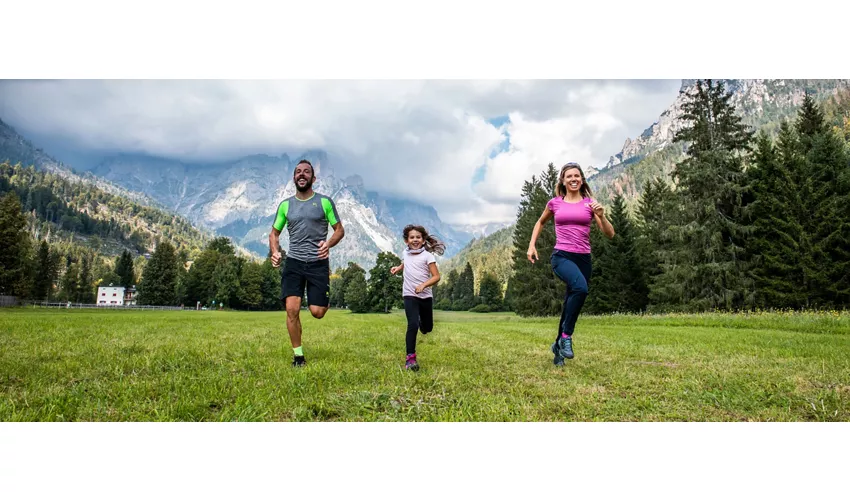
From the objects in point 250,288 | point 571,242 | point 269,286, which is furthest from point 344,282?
point 571,242

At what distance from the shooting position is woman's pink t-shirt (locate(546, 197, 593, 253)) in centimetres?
565

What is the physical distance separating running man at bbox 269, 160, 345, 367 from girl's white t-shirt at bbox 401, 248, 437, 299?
3.25 feet

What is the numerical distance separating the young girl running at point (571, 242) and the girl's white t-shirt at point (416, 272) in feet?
4.52

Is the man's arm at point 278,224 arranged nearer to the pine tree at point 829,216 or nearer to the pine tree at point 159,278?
the pine tree at point 829,216

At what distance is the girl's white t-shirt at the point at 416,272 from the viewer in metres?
5.53

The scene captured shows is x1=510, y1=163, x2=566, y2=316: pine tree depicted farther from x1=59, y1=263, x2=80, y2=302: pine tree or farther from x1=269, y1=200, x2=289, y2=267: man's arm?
x1=59, y1=263, x2=80, y2=302: pine tree

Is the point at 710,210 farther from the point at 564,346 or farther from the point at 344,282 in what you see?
the point at 344,282

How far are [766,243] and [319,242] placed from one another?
81.8ft

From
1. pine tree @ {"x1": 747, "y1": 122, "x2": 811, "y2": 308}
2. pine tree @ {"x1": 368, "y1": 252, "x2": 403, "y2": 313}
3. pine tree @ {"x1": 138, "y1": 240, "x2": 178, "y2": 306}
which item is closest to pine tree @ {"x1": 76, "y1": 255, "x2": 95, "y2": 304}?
pine tree @ {"x1": 138, "y1": 240, "x2": 178, "y2": 306}

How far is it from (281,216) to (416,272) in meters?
1.96
